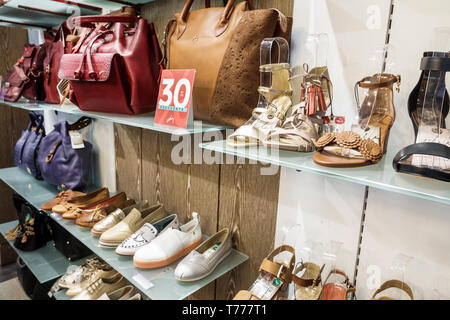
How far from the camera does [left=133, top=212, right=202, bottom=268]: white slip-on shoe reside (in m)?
0.97

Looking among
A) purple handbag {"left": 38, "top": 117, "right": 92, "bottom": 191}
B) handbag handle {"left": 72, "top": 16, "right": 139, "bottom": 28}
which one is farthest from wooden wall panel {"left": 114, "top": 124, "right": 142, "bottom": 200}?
handbag handle {"left": 72, "top": 16, "right": 139, "bottom": 28}

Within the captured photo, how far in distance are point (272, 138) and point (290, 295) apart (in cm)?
47

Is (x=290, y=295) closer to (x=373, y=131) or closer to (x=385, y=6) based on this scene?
(x=373, y=131)

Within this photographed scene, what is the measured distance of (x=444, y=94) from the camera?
1.92 ft

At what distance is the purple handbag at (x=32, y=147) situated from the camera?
1737mm

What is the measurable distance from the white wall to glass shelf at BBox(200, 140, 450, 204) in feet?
0.50

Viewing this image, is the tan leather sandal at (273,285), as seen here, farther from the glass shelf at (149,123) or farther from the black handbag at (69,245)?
the black handbag at (69,245)

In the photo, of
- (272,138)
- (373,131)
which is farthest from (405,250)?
(272,138)

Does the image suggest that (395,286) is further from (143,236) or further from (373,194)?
(143,236)

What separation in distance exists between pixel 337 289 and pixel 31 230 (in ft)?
5.79

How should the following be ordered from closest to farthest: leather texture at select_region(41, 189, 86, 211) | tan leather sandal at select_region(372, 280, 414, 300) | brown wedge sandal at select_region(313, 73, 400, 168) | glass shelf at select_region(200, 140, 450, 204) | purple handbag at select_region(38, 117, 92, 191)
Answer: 1. glass shelf at select_region(200, 140, 450, 204)
2. brown wedge sandal at select_region(313, 73, 400, 168)
3. tan leather sandal at select_region(372, 280, 414, 300)
4. leather texture at select_region(41, 189, 86, 211)
5. purple handbag at select_region(38, 117, 92, 191)

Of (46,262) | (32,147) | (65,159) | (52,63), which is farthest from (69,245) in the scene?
(52,63)

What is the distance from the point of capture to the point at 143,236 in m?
1.08

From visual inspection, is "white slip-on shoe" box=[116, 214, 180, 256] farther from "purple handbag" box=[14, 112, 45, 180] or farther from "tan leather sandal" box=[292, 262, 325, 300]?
"purple handbag" box=[14, 112, 45, 180]
